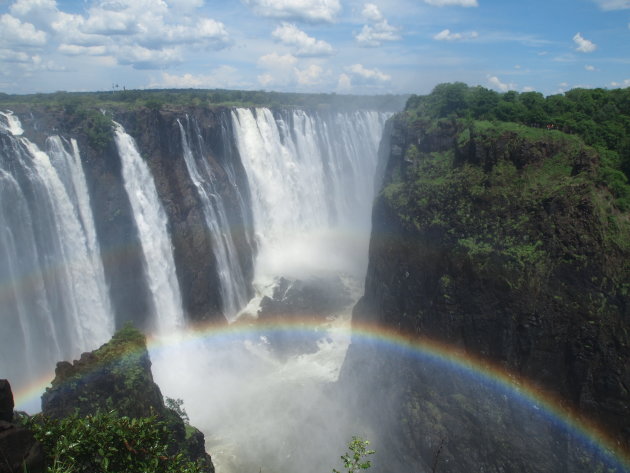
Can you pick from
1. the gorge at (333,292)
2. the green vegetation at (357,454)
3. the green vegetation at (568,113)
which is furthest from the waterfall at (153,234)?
the green vegetation at (357,454)

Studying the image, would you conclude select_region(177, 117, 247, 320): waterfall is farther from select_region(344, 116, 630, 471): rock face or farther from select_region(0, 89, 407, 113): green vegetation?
select_region(344, 116, 630, 471): rock face

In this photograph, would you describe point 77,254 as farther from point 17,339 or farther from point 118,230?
point 17,339

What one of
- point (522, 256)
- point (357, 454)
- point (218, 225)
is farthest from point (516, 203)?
point (218, 225)

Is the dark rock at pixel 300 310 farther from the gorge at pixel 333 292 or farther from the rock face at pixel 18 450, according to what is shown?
the rock face at pixel 18 450

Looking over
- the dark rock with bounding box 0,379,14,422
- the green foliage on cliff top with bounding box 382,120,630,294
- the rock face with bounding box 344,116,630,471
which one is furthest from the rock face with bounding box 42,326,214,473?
the green foliage on cliff top with bounding box 382,120,630,294

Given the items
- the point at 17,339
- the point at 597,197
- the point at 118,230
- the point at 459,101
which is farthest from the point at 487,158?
the point at 17,339

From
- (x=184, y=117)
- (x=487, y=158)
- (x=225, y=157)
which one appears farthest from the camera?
(x=225, y=157)
